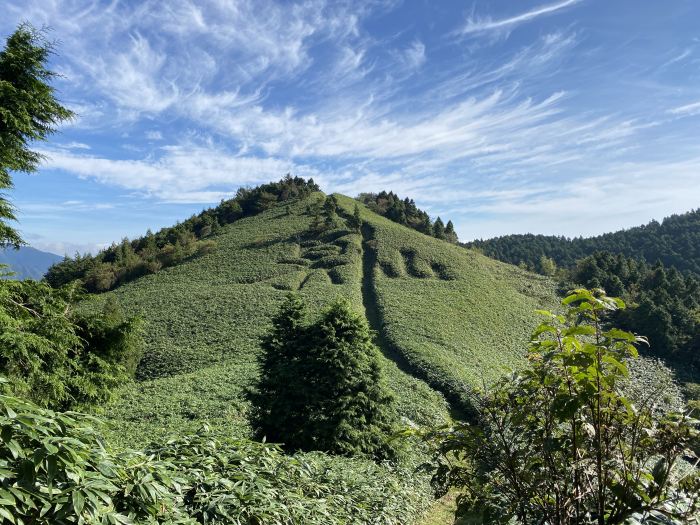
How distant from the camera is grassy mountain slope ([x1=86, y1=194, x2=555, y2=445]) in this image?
26562 mm

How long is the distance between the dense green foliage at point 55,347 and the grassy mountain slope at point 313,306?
290cm

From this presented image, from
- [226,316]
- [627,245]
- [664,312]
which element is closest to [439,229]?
[664,312]

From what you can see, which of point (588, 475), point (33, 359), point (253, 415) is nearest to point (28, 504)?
point (588, 475)

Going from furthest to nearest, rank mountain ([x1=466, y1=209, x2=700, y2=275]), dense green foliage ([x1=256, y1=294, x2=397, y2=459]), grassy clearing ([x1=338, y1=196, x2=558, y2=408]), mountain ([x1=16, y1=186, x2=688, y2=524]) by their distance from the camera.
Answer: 1. mountain ([x1=466, y1=209, x2=700, y2=275])
2. grassy clearing ([x1=338, y1=196, x2=558, y2=408])
3. mountain ([x1=16, y1=186, x2=688, y2=524])
4. dense green foliage ([x1=256, y1=294, x2=397, y2=459])

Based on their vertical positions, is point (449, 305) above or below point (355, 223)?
below

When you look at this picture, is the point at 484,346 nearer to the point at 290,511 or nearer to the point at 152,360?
the point at 152,360

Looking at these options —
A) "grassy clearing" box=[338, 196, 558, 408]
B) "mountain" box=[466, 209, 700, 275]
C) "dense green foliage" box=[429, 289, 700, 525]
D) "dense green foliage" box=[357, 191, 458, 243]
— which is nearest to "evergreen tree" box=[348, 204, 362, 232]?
"grassy clearing" box=[338, 196, 558, 408]

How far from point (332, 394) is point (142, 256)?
2835 inches

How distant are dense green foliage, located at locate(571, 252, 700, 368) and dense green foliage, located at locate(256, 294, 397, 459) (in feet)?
136

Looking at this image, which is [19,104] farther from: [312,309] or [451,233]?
[451,233]

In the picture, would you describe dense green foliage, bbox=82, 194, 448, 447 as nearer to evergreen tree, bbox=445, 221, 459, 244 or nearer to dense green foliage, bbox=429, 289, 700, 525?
dense green foliage, bbox=429, 289, 700, 525

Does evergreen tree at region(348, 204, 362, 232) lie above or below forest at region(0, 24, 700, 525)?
above

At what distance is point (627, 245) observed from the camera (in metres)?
A: 143

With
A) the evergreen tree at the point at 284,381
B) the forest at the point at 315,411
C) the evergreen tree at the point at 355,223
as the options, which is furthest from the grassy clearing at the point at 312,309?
the evergreen tree at the point at 284,381
